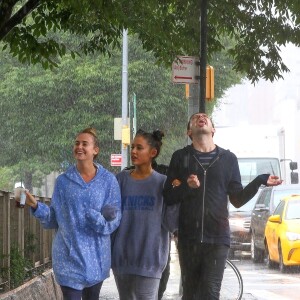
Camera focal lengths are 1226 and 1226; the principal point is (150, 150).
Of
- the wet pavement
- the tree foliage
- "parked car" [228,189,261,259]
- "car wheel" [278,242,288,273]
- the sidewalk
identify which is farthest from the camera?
"parked car" [228,189,261,259]

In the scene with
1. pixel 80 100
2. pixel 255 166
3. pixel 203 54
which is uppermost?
pixel 80 100

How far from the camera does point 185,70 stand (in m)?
14.5

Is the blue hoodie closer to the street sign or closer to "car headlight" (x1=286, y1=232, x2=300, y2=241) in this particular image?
the street sign

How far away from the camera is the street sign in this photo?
47.3ft

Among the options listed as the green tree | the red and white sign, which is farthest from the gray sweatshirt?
the green tree

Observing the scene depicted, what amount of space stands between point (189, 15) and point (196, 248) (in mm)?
7623

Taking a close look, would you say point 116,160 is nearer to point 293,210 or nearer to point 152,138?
point 293,210

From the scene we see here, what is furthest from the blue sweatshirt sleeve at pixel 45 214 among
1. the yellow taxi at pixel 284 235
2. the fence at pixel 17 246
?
the yellow taxi at pixel 284 235

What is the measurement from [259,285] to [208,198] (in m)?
8.35

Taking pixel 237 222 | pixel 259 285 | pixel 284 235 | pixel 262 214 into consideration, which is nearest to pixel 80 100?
pixel 237 222

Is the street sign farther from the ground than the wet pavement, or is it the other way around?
the street sign

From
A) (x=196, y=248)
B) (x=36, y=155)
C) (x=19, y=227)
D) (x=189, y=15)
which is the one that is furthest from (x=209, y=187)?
(x=36, y=155)

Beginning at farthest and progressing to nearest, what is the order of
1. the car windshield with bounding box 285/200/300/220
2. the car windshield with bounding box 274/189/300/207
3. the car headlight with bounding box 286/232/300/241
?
the car windshield with bounding box 274/189/300/207 → the car windshield with bounding box 285/200/300/220 → the car headlight with bounding box 286/232/300/241

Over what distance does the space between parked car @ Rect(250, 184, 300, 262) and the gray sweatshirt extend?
48.5ft
